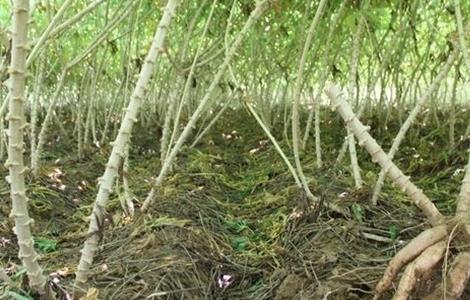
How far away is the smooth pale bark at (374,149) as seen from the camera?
71.1 inches

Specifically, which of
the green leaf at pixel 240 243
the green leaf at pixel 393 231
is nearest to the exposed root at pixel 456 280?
the green leaf at pixel 393 231

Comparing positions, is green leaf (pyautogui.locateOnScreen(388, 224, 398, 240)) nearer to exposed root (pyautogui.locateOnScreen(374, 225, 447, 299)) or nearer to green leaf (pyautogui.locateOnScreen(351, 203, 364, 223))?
green leaf (pyautogui.locateOnScreen(351, 203, 364, 223))

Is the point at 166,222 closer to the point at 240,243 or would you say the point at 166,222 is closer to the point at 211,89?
the point at 240,243

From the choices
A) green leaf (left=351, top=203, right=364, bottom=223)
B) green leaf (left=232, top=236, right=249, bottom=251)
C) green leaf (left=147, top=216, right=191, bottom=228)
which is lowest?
green leaf (left=232, top=236, right=249, bottom=251)

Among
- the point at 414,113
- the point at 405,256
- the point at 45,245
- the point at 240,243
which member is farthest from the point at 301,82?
the point at 405,256

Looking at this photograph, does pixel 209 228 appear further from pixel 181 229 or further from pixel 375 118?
pixel 375 118

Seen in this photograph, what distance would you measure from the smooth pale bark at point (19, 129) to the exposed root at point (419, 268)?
2.96 feet

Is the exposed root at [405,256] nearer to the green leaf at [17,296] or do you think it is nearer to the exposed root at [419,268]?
the exposed root at [419,268]

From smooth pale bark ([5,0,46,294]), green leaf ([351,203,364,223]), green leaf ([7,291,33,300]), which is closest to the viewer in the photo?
smooth pale bark ([5,0,46,294])

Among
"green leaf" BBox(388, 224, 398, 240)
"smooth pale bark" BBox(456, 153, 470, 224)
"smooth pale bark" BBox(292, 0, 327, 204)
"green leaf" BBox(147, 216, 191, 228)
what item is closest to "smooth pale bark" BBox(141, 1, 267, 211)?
"green leaf" BBox(147, 216, 191, 228)

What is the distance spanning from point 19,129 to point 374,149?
2.89 feet

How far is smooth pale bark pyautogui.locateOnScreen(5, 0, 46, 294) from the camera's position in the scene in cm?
149

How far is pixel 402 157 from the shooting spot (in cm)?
390

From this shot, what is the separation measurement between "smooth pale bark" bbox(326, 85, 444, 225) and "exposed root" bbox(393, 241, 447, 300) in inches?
4.6
